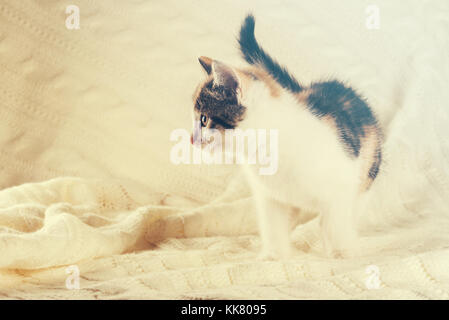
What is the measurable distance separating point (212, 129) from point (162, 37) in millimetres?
453

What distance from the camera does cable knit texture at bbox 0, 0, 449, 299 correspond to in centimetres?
67

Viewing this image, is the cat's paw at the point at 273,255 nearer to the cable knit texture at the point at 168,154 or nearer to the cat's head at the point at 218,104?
the cable knit texture at the point at 168,154

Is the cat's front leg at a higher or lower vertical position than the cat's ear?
lower

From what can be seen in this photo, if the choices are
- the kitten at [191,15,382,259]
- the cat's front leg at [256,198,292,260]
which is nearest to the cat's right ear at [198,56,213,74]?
the kitten at [191,15,382,259]

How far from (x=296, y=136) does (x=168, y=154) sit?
0.39 meters

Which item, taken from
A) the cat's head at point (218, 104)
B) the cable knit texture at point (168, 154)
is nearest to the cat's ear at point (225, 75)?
the cat's head at point (218, 104)

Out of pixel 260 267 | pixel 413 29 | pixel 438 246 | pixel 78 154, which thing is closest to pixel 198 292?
pixel 260 267

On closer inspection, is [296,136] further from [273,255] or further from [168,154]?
[168,154]

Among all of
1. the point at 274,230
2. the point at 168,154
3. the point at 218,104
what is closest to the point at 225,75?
the point at 218,104

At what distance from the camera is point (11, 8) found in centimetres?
115

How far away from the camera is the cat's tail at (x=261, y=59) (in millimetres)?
763

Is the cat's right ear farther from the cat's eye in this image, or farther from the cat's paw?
the cat's paw
